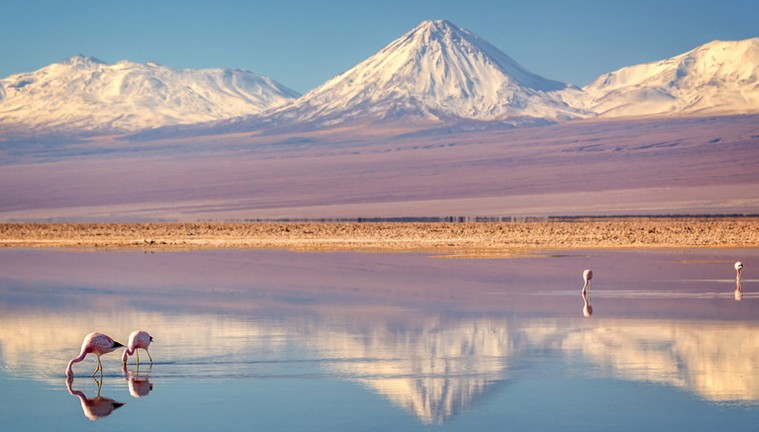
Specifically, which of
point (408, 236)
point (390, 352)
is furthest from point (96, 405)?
point (408, 236)

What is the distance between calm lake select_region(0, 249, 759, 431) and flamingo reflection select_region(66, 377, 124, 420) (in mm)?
26

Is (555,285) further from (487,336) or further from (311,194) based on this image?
(311,194)

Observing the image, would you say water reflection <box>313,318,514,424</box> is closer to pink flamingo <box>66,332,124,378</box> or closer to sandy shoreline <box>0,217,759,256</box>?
pink flamingo <box>66,332,124,378</box>

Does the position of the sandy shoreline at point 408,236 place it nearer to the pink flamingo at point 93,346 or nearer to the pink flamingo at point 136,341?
the pink flamingo at point 136,341

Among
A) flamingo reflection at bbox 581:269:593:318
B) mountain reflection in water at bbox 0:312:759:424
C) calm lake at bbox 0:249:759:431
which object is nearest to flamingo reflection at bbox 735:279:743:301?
calm lake at bbox 0:249:759:431

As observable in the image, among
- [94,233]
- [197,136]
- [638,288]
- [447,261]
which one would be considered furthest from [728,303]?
[197,136]

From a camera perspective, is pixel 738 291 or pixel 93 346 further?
pixel 738 291

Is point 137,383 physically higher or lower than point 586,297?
lower

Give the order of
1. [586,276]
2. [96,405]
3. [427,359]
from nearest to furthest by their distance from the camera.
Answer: [96,405]
[427,359]
[586,276]

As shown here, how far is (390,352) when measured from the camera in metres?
14.8

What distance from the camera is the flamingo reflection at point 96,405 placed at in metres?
11.5

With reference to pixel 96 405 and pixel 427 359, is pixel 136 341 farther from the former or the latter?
pixel 427 359

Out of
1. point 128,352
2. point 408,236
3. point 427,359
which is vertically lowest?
point 427,359

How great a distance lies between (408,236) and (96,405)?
33.5 meters
